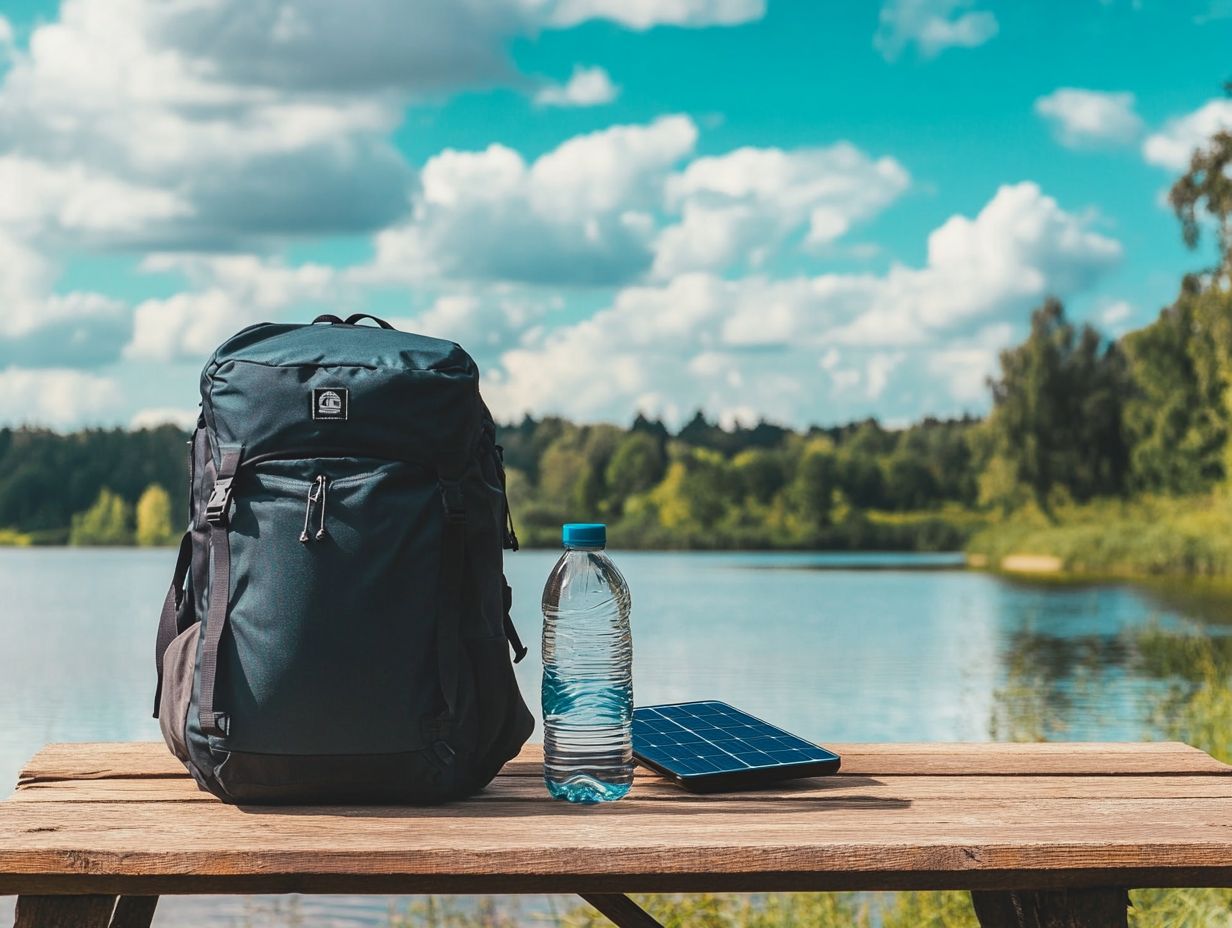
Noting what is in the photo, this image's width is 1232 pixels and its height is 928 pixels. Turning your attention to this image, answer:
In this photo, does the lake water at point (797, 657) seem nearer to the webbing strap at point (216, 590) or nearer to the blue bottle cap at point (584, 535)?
the webbing strap at point (216, 590)

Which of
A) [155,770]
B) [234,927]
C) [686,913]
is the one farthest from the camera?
[234,927]

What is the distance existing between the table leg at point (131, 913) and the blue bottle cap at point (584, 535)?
2.47 ft

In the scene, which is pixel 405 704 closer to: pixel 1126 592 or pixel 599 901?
pixel 599 901

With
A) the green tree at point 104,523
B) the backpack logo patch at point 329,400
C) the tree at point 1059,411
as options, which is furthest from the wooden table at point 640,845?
the green tree at point 104,523

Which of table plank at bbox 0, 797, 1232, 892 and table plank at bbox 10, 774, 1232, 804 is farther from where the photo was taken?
table plank at bbox 10, 774, 1232, 804

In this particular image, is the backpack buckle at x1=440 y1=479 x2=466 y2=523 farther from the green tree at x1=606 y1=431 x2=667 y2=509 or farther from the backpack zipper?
the green tree at x1=606 y1=431 x2=667 y2=509

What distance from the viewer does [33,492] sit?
149ft

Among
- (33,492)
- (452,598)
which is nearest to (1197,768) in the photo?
(452,598)

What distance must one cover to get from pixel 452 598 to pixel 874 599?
26.2 metres

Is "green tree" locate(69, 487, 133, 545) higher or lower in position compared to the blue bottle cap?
lower

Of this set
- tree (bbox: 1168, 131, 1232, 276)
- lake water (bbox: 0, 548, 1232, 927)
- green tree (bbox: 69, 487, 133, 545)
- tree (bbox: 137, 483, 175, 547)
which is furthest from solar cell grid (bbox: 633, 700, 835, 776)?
green tree (bbox: 69, 487, 133, 545)

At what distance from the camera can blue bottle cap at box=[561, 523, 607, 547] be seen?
157 cm

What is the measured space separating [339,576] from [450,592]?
0.14m

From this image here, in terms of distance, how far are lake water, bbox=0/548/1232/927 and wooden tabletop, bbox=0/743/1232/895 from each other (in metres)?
3.29
